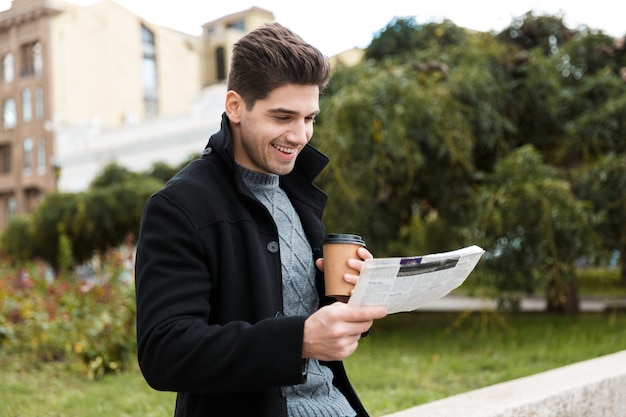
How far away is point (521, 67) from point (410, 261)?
7.05 meters

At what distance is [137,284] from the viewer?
62.7 inches

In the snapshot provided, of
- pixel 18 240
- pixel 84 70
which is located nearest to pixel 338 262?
pixel 18 240

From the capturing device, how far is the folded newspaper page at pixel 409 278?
145 cm

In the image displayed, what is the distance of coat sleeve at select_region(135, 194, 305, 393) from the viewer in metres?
1.46

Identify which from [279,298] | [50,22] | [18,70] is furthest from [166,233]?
[18,70]

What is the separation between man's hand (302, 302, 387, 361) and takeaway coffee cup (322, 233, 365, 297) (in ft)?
0.67

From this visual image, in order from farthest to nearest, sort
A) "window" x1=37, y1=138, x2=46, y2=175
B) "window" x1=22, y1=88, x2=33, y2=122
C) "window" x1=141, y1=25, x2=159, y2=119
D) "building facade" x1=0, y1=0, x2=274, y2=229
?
"window" x1=22, y1=88, x2=33, y2=122
"window" x1=37, y1=138, x2=46, y2=175
"window" x1=141, y1=25, x2=159, y2=119
"building facade" x1=0, y1=0, x2=274, y2=229

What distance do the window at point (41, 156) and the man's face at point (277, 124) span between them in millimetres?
37519

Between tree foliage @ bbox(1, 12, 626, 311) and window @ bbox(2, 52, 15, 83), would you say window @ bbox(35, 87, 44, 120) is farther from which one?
tree foliage @ bbox(1, 12, 626, 311)

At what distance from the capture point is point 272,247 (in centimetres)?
172

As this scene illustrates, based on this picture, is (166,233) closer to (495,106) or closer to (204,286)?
(204,286)

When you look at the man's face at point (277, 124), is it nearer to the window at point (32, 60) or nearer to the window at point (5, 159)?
the window at point (32, 60)

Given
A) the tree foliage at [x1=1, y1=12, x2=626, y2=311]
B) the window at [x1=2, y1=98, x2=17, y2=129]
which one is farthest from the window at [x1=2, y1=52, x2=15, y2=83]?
the tree foliage at [x1=1, y1=12, x2=626, y2=311]

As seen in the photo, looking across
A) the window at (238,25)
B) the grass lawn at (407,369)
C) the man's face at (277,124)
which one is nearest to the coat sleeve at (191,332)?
the man's face at (277,124)
